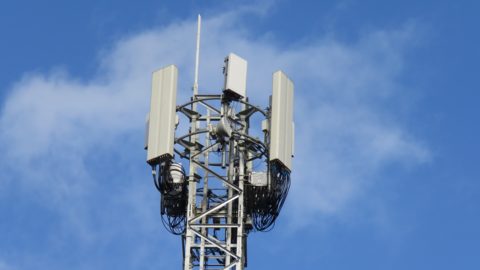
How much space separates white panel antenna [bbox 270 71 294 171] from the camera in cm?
5841

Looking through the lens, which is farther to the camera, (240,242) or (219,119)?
(219,119)

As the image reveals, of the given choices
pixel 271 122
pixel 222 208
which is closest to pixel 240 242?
pixel 222 208

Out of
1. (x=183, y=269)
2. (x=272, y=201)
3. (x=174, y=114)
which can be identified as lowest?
(x=183, y=269)

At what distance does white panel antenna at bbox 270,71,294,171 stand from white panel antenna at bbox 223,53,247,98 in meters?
2.05

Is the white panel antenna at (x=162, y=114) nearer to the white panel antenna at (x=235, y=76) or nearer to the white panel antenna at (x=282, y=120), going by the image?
the white panel antenna at (x=235, y=76)

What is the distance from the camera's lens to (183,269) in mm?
58219

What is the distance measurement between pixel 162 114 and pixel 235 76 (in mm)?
4660

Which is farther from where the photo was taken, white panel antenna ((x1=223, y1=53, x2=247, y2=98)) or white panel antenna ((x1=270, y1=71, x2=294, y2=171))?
white panel antenna ((x1=223, y1=53, x2=247, y2=98))

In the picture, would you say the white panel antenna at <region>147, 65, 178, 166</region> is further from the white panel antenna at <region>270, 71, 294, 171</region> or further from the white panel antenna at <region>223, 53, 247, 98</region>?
the white panel antenna at <region>270, 71, 294, 171</region>

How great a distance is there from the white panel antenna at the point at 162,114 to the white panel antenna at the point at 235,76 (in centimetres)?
282

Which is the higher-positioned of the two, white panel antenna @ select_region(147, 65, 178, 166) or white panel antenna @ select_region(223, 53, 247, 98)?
white panel antenna @ select_region(223, 53, 247, 98)

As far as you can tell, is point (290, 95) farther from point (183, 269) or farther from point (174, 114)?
point (183, 269)

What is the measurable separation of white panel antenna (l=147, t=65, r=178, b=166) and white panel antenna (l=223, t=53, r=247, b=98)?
2816mm

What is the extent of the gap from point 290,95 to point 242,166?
4726mm
